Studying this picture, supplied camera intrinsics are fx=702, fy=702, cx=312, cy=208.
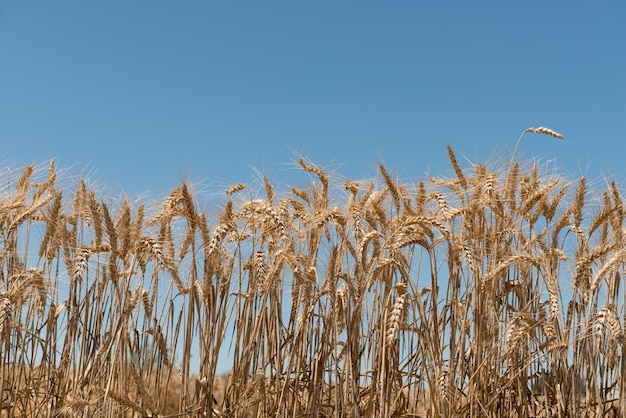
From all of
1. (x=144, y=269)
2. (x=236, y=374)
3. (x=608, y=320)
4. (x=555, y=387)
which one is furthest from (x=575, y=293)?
(x=144, y=269)

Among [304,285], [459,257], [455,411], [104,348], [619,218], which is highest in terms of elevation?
[619,218]

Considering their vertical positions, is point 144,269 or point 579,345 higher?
point 144,269

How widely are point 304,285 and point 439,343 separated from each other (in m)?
0.69

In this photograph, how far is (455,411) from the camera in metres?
3.08

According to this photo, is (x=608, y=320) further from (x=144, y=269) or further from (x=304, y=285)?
(x=144, y=269)

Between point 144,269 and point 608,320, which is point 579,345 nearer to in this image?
point 608,320

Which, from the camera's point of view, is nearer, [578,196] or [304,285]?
[304,285]

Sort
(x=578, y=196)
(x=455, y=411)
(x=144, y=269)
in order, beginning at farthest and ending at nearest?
(x=578, y=196)
(x=144, y=269)
(x=455, y=411)

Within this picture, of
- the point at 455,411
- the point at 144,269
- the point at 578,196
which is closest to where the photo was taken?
the point at 455,411

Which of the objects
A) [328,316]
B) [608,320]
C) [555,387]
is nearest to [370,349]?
[328,316]

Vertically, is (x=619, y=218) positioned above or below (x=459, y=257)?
above

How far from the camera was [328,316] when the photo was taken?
342 cm

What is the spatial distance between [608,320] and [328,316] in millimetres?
1306

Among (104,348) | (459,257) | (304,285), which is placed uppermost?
(459,257)
